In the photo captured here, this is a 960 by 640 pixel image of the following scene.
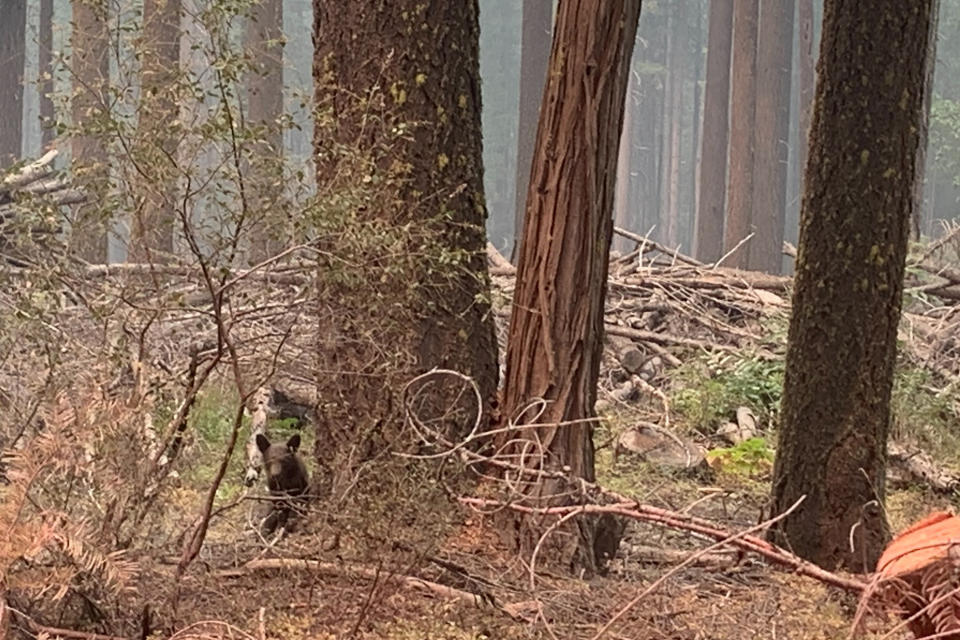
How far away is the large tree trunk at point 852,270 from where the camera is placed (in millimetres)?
6297

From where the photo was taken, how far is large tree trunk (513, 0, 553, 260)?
75.7ft

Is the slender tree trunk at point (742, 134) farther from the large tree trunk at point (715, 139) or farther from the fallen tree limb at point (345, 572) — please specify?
the fallen tree limb at point (345, 572)

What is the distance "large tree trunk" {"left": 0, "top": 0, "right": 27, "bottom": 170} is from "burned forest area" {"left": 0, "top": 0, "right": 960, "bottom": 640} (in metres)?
12.3

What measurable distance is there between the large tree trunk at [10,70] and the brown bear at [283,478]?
1501 centimetres

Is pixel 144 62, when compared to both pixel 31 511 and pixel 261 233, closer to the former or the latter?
pixel 261 233

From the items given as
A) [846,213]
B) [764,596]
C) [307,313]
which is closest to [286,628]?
[307,313]

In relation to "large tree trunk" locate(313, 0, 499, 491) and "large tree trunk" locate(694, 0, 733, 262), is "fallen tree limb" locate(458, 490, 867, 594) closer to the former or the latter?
"large tree trunk" locate(313, 0, 499, 491)

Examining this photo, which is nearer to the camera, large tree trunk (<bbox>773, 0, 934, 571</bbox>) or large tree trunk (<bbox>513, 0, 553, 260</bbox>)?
large tree trunk (<bbox>773, 0, 934, 571</bbox>)

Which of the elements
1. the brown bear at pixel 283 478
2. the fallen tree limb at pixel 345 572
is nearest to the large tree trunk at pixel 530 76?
the brown bear at pixel 283 478

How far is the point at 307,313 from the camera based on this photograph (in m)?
5.52

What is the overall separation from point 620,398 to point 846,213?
A: 5.10m

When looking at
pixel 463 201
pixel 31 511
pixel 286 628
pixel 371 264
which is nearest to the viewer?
pixel 31 511

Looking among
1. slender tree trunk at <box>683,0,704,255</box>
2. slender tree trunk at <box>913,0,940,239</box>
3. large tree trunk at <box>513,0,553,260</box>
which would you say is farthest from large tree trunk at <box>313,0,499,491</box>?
slender tree trunk at <box>683,0,704,255</box>

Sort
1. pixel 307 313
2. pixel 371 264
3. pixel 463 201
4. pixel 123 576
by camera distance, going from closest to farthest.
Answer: pixel 123 576, pixel 371 264, pixel 307 313, pixel 463 201
